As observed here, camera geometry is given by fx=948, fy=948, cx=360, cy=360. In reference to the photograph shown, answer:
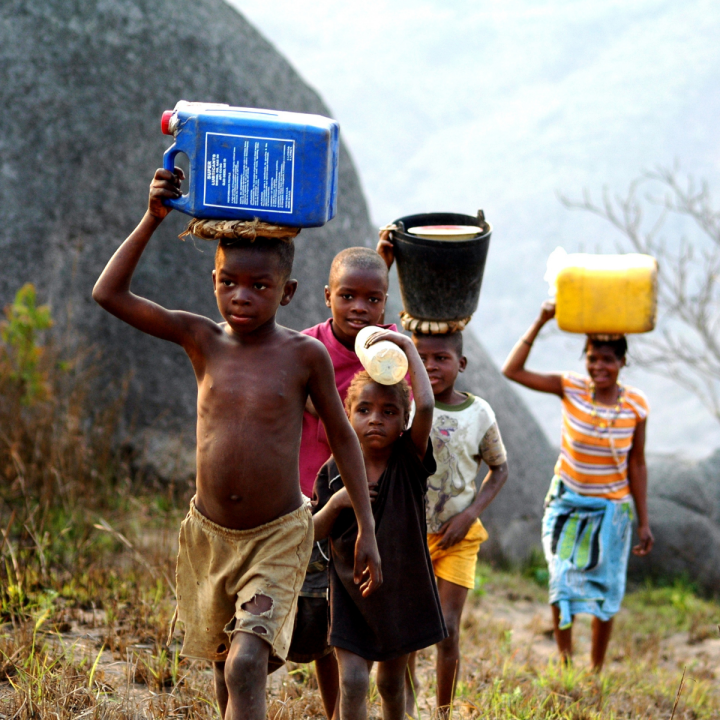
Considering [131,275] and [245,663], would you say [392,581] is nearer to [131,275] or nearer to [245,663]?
[245,663]

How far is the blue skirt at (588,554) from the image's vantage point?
15.2ft

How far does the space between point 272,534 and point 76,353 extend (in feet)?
13.5

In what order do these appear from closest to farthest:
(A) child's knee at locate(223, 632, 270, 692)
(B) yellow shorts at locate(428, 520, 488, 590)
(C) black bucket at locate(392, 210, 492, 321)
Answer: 1. (A) child's knee at locate(223, 632, 270, 692)
2. (B) yellow shorts at locate(428, 520, 488, 590)
3. (C) black bucket at locate(392, 210, 492, 321)

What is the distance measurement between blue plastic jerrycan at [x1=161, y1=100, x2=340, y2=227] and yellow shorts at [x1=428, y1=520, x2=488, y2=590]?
1.51 metres

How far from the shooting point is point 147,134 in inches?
268

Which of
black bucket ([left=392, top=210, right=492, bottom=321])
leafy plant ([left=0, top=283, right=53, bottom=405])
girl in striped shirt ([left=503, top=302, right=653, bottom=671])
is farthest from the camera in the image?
leafy plant ([left=0, top=283, right=53, bottom=405])

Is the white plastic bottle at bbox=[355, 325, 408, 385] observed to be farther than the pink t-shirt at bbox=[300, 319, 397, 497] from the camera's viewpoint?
No

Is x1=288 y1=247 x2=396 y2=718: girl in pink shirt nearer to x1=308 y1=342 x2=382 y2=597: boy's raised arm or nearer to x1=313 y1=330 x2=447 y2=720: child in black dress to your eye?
x1=313 y1=330 x2=447 y2=720: child in black dress

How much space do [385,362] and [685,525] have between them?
17.7ft

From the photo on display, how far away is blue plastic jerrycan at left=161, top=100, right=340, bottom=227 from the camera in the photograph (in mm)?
2570

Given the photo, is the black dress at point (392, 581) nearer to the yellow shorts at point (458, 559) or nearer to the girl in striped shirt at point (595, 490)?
the yellow shorts at point (458, 559)

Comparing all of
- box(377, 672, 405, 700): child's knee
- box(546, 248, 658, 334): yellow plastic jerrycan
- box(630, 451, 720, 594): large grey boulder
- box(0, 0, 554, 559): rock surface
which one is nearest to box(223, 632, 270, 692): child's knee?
box(377, 672, 405, 700): child's knee

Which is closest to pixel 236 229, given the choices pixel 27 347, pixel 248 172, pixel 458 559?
pixel 248 172

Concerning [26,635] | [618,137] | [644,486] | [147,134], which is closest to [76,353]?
[147,134]
